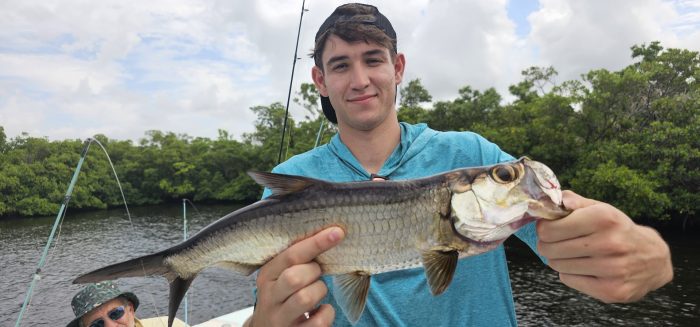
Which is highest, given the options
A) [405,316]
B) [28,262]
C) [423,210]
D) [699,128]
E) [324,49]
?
[699,128]

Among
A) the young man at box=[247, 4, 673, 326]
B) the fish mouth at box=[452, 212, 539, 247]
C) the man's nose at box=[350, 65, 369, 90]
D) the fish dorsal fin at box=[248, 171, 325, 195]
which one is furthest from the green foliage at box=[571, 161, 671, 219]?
the fish dorsal fin at box=[248, 171, 325, 195]

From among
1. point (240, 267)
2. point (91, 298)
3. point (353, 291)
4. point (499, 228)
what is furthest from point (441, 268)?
point (91, 298)

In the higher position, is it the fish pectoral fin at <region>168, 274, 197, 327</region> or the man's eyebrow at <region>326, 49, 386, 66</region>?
the man's eyebrow at <region>326, 49, 386, 66</region>

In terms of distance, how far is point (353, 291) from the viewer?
2363mm

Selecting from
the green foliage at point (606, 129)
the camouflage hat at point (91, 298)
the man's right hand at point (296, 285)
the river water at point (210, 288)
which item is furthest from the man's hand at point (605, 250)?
the river water at point (210, 288)

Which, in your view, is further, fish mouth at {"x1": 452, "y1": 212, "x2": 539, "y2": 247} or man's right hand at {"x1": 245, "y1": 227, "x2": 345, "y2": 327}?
man's right hand at {"x1": 245, "y1": 227, "x2": 345, "y2": 327}

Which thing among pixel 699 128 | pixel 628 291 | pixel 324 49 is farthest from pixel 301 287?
pixel 699 128

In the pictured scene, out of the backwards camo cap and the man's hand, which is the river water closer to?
the backwards camo cap

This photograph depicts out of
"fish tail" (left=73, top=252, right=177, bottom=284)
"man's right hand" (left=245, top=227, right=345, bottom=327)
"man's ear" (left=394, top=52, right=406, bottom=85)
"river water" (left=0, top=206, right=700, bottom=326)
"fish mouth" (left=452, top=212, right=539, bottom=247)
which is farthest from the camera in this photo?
"river water" (left=0, top=206, right=700, bottom=326)

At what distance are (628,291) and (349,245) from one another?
1.31 meters

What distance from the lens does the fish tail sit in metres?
2.31

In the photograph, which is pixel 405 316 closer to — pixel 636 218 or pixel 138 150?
pixel 636 218

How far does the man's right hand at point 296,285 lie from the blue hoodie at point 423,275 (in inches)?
19.6

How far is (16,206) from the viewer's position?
191ft
